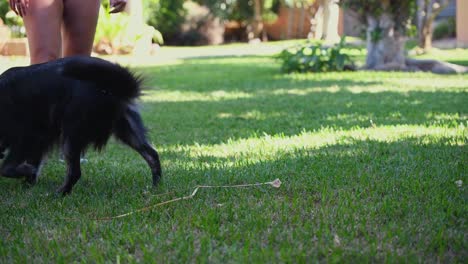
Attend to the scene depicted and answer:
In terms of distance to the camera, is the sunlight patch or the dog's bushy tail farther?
the sunlight patch

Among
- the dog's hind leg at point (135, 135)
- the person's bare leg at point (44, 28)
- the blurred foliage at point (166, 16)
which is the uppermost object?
the blurred foliage at point (166, 16)

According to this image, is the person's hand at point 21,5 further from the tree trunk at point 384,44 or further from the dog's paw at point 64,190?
the tree trunk at point 384,44

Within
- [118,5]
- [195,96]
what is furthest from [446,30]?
[118,5]

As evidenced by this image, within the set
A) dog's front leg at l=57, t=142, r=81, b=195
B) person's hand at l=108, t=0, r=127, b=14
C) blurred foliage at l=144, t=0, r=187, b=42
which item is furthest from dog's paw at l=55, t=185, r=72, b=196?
blurred foliage at l=144, t=0, r=187, b=42

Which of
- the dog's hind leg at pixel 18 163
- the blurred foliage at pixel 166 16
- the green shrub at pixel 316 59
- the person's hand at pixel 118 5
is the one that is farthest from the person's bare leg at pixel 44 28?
the blurred foliage at pixel 166 16

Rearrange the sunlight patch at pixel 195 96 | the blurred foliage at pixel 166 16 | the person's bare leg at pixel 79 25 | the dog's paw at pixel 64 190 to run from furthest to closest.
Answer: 1. the blurred foliage at pixel 166 16
2. the sunlight patch at pixel 195 96
3. the person's bare leg at pixel 79 25
4. the dog's paw at pixel 64 190

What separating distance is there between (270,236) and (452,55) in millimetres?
14716

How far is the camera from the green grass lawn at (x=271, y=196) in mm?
2732

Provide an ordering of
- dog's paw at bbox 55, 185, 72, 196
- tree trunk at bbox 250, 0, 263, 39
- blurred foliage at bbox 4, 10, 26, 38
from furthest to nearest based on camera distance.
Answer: tree trunk at bbox 250, 0, 263, 39 → blurred foliage at bbox 4, 10, 26, 38 → dog's paw at bbox 55, 185, 72, 196

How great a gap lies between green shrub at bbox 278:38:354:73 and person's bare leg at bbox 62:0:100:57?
327 inches

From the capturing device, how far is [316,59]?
12461mm

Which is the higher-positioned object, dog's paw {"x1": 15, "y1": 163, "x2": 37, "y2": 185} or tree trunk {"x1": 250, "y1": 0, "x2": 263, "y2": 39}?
tree trunk {"x1": 250, "y1": 0, "x2": 263, "y2": 39}

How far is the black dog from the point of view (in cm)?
360

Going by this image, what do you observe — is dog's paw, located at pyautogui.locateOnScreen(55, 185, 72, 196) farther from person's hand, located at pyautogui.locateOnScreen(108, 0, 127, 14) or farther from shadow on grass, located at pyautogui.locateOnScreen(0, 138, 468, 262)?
person's hand, located at pyautogui.locateOnScreen(108, 0, 127, 14)
